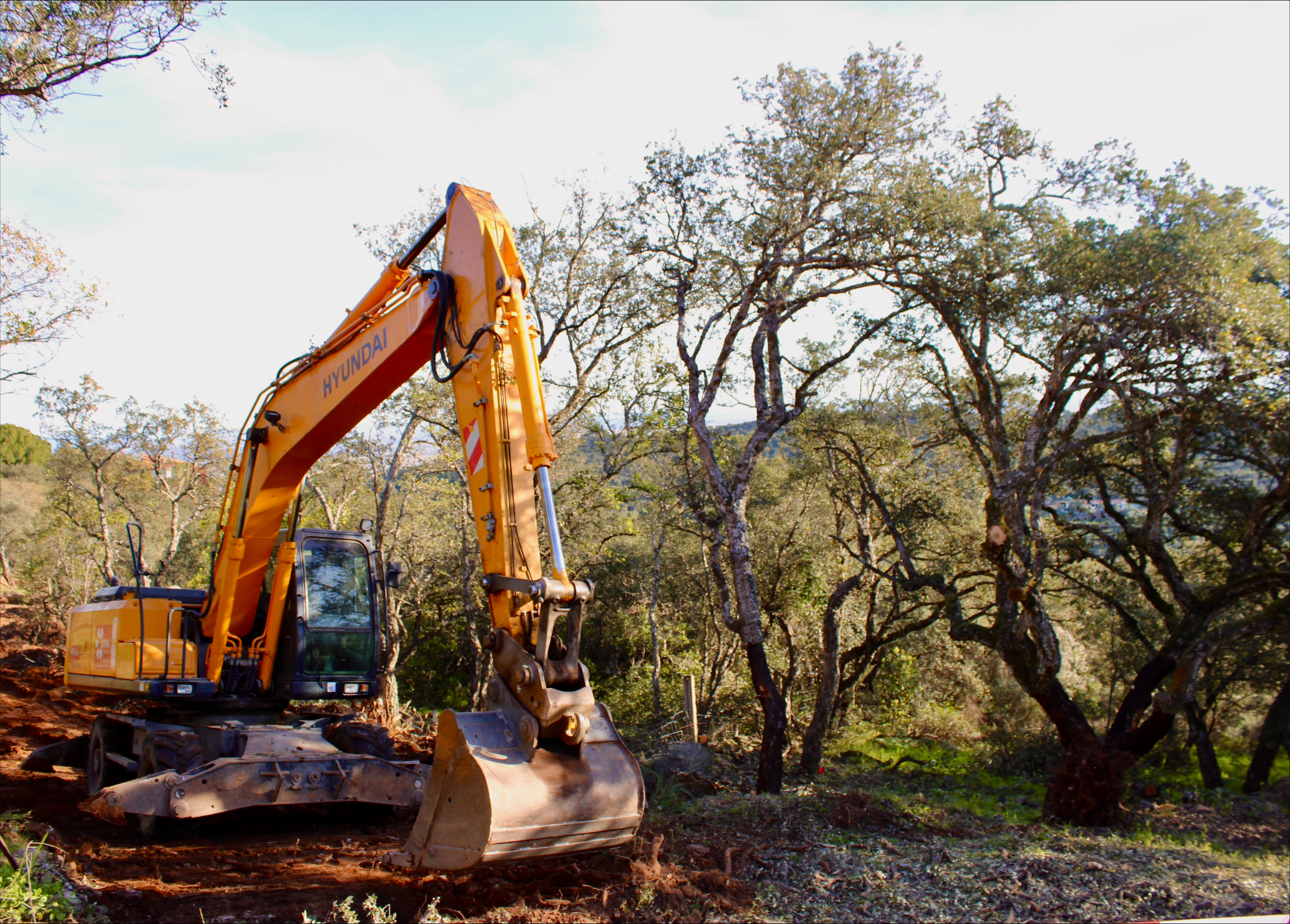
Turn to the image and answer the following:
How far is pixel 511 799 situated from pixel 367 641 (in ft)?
17.1

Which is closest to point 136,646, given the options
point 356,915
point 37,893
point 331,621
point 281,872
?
point 331,621

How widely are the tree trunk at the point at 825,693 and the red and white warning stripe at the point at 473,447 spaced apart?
7520 millimetres

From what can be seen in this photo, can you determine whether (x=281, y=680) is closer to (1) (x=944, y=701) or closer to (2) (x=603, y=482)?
(2) (x=603, y=482)

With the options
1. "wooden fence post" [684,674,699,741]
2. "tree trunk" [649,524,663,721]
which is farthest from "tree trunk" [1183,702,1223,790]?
"tree trunk" [649,524,663,721]

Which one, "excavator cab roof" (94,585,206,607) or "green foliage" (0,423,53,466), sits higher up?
"green foliage" (0,423,53,466)

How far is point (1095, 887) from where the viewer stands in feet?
17.8

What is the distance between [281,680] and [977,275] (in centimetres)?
924

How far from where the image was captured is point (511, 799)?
4.11 metres

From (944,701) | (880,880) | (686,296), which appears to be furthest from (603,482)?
(880,880)

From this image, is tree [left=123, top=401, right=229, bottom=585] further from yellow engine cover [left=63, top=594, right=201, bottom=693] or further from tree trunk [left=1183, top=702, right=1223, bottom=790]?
tree trunk [left=1183, top=702, right=1223, bottom=790]

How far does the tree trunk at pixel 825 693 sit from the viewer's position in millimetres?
11836

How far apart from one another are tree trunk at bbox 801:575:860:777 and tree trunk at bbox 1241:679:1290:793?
6.33 metres

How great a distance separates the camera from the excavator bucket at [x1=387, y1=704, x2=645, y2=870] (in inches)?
161

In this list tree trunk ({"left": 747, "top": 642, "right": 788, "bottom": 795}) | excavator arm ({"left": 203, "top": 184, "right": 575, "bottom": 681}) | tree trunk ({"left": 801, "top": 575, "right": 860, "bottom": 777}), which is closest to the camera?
excavator arm ({"left": 203, "top": 184, "right": 575, "bottom": 681})
